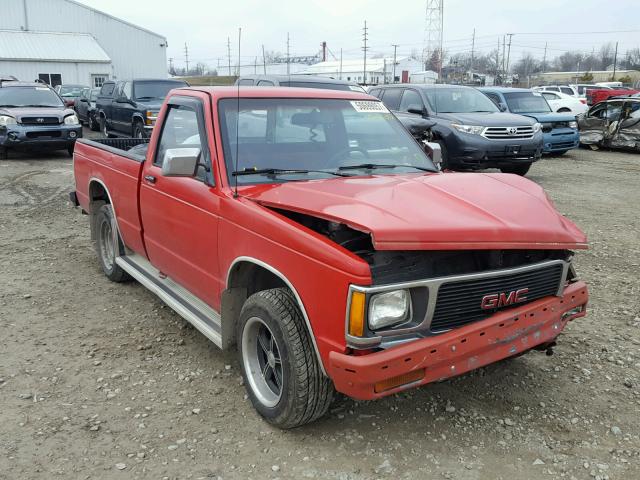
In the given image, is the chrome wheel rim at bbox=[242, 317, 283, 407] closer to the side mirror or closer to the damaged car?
the side mirror

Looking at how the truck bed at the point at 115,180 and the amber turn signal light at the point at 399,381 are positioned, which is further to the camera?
the truck bed at the point at 115,180

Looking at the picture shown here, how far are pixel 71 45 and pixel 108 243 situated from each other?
1516 inches

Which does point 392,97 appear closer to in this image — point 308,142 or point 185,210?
point 308,142

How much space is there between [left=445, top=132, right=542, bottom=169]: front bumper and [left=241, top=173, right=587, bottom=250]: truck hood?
23.3 feet

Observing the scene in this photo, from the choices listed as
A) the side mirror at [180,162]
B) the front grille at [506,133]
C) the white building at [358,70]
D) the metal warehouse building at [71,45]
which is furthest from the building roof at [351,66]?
the side mirror at [180,162]

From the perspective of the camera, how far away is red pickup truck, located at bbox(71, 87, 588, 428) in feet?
8.94

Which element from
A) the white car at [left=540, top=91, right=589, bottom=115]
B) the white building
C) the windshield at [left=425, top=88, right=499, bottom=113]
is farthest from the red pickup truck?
the white building

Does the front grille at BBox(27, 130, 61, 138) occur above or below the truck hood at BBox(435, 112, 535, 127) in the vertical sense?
below

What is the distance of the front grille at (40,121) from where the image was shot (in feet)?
43.9

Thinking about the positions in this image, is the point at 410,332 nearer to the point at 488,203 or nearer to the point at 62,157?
the point at 488,203

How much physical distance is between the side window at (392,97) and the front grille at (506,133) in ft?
7.59

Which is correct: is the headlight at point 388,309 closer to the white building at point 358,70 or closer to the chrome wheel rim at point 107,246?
the chrome wheel rim at point 107,246

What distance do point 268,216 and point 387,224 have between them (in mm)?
715

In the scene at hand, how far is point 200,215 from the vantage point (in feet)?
12.2
